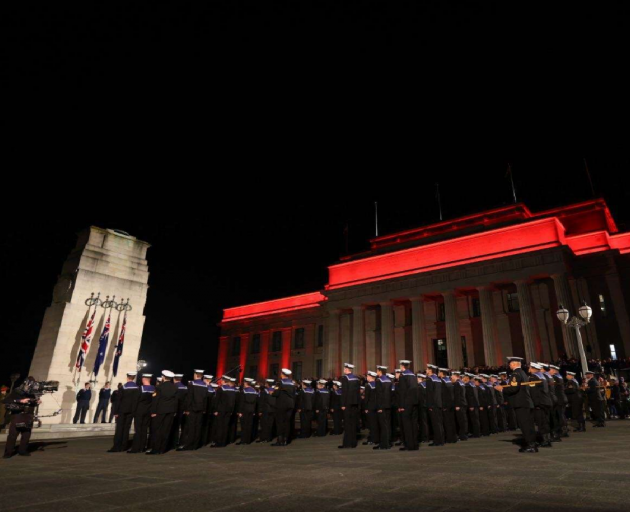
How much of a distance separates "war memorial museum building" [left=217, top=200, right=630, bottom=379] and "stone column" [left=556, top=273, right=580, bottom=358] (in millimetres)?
71

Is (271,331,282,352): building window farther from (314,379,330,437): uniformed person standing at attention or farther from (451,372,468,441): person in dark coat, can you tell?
(451,372,468,441): person in dark coat

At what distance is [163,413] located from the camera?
998 centimetres

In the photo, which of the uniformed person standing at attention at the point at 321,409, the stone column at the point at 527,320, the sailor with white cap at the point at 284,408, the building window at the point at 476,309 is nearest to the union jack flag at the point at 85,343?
the sailor with white cap at the point at 284,408

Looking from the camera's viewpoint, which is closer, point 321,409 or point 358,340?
point 321,409

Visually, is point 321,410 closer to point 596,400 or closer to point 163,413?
point 163,413

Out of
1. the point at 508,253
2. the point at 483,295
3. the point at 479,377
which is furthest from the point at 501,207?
the point at 479,377

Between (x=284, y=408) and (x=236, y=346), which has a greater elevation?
(x=236, y=346)

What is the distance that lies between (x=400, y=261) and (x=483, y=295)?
8.45 metres

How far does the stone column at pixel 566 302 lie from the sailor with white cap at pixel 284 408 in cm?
2245

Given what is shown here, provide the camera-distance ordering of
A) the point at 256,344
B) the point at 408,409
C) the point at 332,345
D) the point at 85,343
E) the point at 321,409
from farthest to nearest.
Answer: the point at 256,344
the point at 332,345
the point at 85,343
the point at 321,409
the point at 408,409

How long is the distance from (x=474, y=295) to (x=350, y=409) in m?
27.8

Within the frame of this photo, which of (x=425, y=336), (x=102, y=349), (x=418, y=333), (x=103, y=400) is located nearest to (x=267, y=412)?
(x=103, y=400)

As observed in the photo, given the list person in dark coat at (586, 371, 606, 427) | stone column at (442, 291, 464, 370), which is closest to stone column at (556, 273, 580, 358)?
stone column at (442, 291, 464, 370)

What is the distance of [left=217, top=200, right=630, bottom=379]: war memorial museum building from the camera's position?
97.3ft
